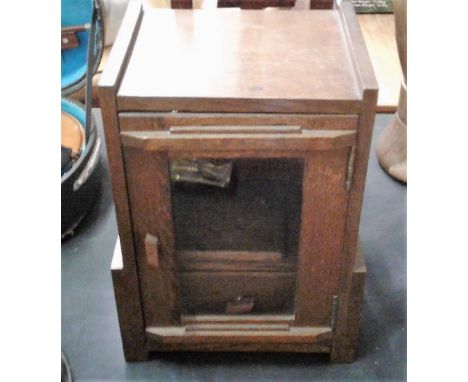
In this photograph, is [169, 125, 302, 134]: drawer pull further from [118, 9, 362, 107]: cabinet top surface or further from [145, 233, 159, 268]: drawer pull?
[145, 233, 159, 268]: drawer pull

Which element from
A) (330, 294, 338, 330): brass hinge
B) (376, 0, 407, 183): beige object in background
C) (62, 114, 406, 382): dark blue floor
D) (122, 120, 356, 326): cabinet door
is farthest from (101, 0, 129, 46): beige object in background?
(330, 294, 338, 330): brass hinge

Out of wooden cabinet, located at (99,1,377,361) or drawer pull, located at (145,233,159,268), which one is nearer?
wooden cabinet, located at (99,1,377,361)

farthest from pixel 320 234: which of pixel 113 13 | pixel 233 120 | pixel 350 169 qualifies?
pixel 113 13

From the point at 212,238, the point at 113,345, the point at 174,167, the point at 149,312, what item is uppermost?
the point at 174,167

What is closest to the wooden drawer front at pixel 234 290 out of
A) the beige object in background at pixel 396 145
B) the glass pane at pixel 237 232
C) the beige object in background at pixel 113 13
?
the glass pane at pixel 237 232

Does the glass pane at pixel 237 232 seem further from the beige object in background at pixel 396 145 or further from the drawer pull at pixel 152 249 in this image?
the beige object in background at pixel 396 145

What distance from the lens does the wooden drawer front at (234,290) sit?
0.91 metres

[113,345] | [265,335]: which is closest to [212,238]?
[265,335]

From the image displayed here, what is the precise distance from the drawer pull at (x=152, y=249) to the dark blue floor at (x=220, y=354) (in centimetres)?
23

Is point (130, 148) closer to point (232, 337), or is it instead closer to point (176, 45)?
point (176, 45)

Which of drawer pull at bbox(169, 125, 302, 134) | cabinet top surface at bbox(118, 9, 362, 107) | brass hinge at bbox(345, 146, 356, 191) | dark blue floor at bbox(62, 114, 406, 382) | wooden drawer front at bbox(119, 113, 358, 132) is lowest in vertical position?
dark blue floor at bbox(62, 114, 406, 382)

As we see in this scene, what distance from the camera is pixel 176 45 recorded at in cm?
85

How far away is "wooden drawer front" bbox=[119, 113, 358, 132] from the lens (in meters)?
0.73
